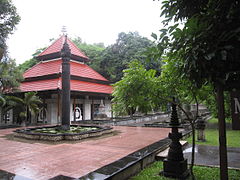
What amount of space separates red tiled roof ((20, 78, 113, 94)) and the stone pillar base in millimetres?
12711

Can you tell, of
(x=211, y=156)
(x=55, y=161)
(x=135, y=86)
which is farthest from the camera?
(x=211, y=156)

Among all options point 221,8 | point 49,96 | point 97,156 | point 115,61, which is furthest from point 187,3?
point 115,61

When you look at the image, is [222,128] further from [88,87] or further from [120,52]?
[120,52]

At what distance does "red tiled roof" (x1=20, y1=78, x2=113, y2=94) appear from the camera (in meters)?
16.5

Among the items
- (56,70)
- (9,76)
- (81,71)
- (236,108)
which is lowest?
(236,108)

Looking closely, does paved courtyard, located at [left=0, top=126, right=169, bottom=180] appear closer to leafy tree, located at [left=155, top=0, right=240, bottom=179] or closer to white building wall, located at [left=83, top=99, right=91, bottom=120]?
leafy tree, located at [left=155, top=0, right=240, bottom=179]

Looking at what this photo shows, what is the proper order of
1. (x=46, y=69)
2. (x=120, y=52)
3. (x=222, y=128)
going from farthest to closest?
(x=120, y=52) → (x=46, y=69) → (x=222, y=128)

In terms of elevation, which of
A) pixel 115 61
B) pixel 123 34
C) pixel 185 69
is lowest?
pixel 185 69

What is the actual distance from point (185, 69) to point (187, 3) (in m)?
1.13

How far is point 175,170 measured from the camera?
4.16 metres

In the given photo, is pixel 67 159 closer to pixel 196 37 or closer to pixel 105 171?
pixel 105 171

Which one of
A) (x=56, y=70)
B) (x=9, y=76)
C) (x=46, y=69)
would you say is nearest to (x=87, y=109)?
(x=56, y=70)

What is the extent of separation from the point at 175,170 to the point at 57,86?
1336 centimetres

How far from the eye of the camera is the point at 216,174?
14.1 ft
